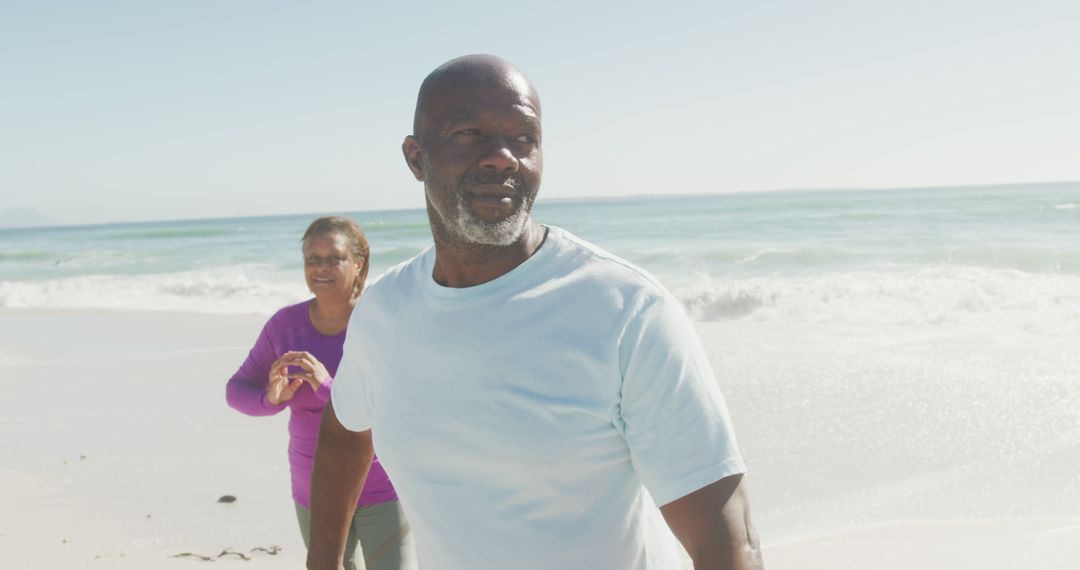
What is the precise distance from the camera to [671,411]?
3.77 feet

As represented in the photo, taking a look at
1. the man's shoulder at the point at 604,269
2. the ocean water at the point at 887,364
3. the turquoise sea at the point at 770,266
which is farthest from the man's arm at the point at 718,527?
the turquoise sea at the point at 770,266

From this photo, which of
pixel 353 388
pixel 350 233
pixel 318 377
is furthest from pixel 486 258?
pixel 350 233

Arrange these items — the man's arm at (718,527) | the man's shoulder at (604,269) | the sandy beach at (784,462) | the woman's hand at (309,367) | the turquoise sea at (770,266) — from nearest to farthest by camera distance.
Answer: the man's arm at (718,527) < the man's shoulder at (604,269) < the woman's hand at (309,367) < the sandy beach at (784,462) < the turquoise sea at (770,266)

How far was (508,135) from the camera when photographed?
1448 mm

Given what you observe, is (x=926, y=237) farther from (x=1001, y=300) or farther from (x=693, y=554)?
(x=693, y=554)

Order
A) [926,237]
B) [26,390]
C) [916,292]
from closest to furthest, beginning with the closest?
[26,390] → [916,292] → [926,237]

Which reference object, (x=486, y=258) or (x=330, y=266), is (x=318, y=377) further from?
(x=486, y=258)

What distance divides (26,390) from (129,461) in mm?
3213

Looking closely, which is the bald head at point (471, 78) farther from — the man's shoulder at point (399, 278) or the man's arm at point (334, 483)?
the man's arm at point (334, 483)

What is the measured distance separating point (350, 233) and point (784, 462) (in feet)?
11.9

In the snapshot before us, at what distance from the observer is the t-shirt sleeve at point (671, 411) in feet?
3.75

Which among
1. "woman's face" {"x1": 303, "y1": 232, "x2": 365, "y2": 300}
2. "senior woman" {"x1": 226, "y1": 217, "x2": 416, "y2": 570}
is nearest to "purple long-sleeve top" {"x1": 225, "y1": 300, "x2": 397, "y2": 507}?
"senior woman" {"x1": 226, "y1": 217, "x2": 416, "y2": 570}

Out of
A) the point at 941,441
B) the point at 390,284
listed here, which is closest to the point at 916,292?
the point at 941,441

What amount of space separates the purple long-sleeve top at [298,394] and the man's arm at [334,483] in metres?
1.11
